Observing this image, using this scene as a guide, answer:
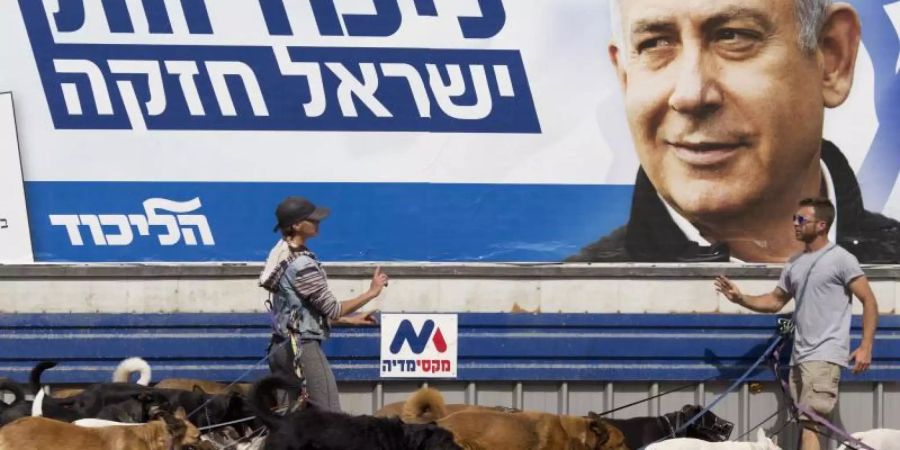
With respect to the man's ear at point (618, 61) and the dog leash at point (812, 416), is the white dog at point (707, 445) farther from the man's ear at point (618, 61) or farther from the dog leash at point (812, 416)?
the man's ear at point (618, 61)

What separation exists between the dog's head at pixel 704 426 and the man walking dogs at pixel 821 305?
531mm

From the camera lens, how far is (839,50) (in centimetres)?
1237

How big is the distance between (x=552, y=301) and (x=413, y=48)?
2.09 metres

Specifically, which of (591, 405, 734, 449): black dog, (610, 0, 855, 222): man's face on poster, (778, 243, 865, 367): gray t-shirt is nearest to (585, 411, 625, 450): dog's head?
(591, 405, 734, 449): black dog

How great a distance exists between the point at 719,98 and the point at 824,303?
6.03 ft

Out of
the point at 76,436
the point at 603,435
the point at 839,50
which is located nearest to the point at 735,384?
the point at 603,435

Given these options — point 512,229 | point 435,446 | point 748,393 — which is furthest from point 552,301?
point 435,446

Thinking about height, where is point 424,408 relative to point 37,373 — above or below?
below

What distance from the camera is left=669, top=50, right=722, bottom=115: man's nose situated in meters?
12.3

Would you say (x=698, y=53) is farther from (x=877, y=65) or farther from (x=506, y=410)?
(x=506, y=410)

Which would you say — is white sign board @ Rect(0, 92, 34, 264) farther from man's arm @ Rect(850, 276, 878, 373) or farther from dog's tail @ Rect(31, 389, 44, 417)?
man's arm @ Rect(850, 276, 878, 373)

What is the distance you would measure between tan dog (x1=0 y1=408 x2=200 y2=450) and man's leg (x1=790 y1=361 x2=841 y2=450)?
4228mm

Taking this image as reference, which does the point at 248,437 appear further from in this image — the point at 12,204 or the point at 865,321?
the point at 865,321

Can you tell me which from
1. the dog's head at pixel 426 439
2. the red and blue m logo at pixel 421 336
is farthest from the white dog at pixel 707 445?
the red and blue m logo at pixel 421 336
